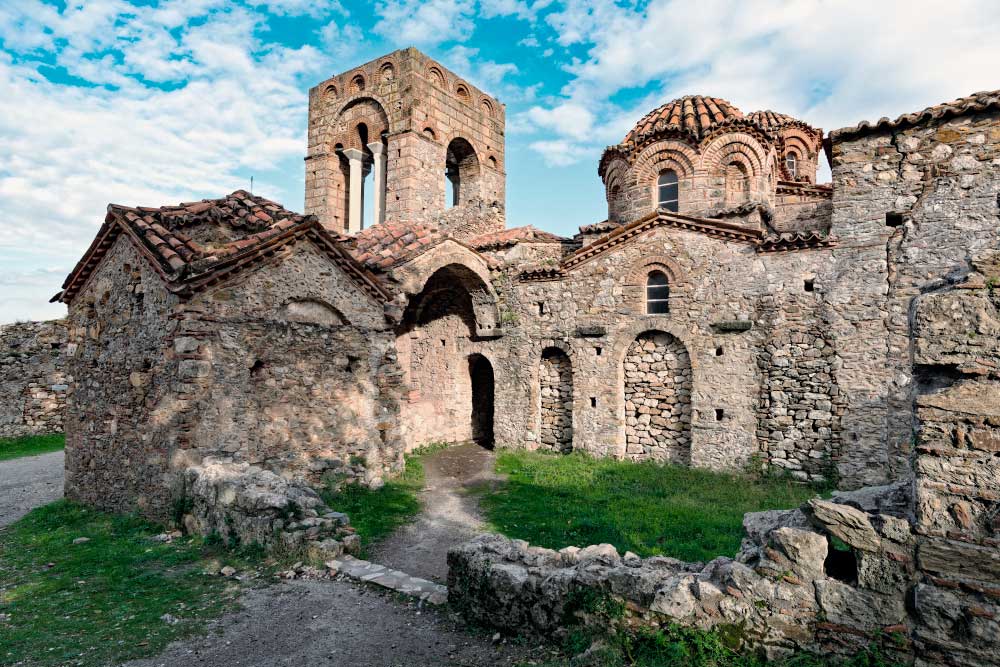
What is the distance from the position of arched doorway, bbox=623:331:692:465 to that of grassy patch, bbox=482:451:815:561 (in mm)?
564

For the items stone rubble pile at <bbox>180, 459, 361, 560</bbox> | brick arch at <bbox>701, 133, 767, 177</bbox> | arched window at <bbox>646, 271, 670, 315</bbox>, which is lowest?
stone rubble pile at <bbox>180, 459, 361, 560</bbox>

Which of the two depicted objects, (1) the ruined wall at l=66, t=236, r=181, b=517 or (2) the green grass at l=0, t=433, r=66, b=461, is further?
(2) the green grass at l=0, t=433, r=66, b=461

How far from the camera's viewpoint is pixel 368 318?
9.94 metres

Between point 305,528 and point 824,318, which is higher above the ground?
point 824,318

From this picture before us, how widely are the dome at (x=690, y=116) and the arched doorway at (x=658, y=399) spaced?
5.71 metres

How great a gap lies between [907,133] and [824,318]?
3.53m

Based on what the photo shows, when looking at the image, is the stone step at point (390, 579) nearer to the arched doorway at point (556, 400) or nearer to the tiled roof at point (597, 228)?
the arched doorway at point (556, 400)

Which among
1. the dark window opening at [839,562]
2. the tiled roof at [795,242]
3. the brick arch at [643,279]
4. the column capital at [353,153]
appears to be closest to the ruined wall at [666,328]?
the brick arch at [643,279]

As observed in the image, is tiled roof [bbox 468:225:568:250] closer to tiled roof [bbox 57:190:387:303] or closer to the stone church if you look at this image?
the stone church

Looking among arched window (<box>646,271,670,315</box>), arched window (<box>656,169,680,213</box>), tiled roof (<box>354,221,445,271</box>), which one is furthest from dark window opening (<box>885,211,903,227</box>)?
tiled roof (<box>354,221,445,271</box>)

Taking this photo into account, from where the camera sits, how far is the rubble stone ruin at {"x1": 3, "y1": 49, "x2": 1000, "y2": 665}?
3252mm

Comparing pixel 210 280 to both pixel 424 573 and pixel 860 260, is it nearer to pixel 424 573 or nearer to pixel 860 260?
pixel 424 573

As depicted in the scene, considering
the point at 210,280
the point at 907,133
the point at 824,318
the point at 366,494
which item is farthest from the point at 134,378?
the point at 907,133

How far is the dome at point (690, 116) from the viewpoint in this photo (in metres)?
13.5
